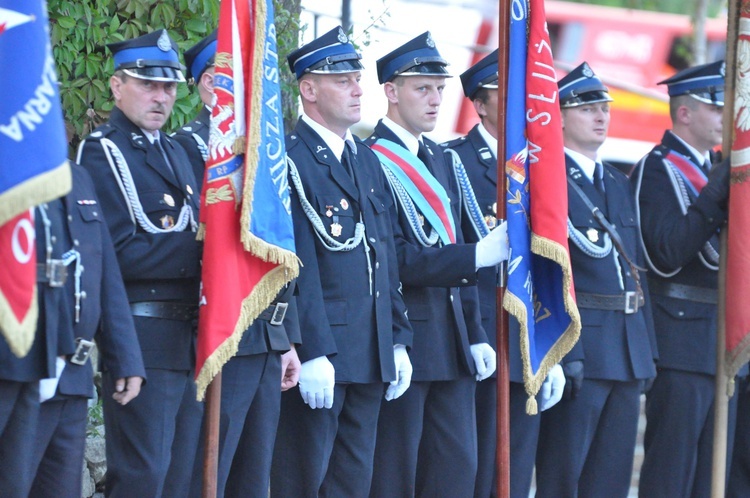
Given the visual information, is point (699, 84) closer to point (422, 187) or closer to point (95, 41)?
point (422, 187)

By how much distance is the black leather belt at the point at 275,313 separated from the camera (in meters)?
4.85

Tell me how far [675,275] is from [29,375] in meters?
3.29

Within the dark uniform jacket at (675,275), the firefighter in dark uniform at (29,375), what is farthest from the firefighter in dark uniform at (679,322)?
the firefighter in dark uniform at (29,375)

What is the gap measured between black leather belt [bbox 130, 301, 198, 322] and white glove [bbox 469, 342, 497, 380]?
4.39 ft

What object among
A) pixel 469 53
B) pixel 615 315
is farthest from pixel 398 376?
pixel 469 53

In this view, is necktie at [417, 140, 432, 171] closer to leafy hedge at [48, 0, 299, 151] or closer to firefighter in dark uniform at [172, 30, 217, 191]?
firefighter in dark uniform at [172, 30, 217, 191]

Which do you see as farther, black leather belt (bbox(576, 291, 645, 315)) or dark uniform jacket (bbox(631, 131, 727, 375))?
dark uniform jacket (bbox(631, 131, 727, 375))

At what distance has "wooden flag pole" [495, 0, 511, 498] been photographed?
207 inches

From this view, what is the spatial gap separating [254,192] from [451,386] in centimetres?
137

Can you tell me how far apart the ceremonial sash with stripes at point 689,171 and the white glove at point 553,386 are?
1186 millimetres

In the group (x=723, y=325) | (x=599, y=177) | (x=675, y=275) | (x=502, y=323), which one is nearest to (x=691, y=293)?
(x=675, y=275)

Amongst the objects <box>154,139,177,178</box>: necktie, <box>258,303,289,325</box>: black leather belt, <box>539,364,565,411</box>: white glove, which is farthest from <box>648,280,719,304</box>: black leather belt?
<box>154,139,177,178</box>: necktie

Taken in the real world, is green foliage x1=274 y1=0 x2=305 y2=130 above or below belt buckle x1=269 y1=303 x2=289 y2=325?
above

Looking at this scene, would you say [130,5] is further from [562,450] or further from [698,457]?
[698,457]
